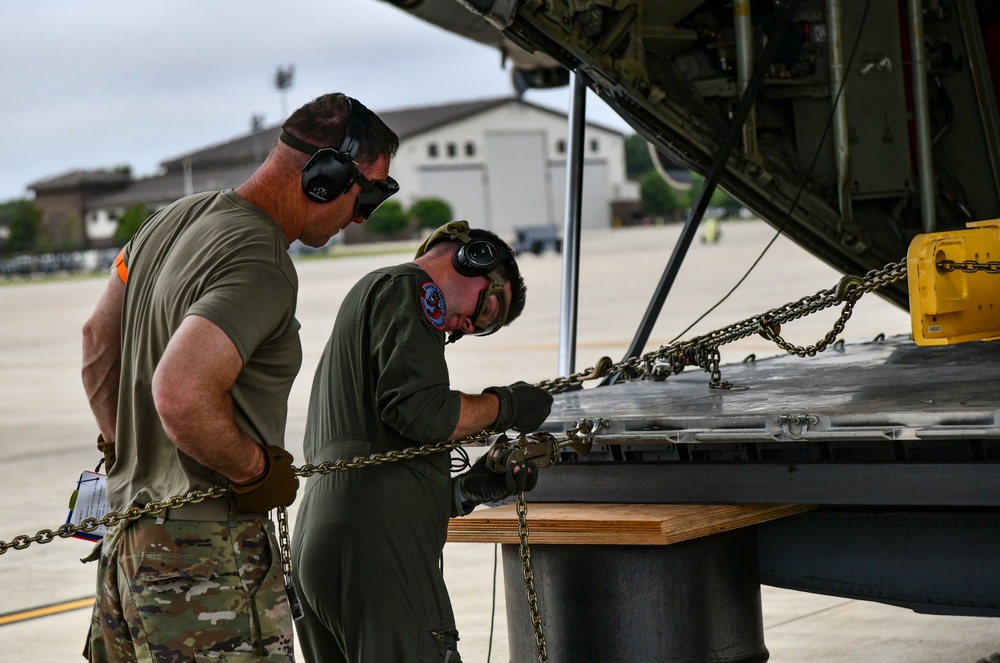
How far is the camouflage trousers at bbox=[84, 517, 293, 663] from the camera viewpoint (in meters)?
2.83

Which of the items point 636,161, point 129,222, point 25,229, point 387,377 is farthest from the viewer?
point 636,161

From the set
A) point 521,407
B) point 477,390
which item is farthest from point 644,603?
point 477,390

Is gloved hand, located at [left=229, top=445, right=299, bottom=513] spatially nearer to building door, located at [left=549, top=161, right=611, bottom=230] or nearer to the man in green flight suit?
the man in green flight suit

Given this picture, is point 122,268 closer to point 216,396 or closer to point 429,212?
point 216,396

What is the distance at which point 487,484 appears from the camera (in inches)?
142

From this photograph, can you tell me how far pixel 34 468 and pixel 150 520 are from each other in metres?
8.23

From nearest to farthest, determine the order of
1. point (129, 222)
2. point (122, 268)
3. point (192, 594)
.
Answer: point (192, 594), point (122, 268), point (129, 222)

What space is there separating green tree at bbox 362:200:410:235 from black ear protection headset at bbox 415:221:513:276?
226 feet

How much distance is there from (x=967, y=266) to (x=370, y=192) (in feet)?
5.91

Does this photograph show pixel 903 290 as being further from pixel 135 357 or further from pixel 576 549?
pixel 135 357

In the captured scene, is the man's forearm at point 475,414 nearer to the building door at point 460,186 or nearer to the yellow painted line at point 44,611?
the yellow painted line at point 44,611

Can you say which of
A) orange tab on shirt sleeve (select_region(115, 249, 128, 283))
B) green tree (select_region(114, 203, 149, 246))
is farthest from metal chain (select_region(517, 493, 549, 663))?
green tree (select_region(114, 203, 149, 246))

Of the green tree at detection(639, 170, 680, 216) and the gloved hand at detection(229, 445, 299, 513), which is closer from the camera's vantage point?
the gloved hand at detection(229, 445, 299, 513)

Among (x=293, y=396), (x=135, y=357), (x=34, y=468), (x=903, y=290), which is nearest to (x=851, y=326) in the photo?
(x=293, y=396)
